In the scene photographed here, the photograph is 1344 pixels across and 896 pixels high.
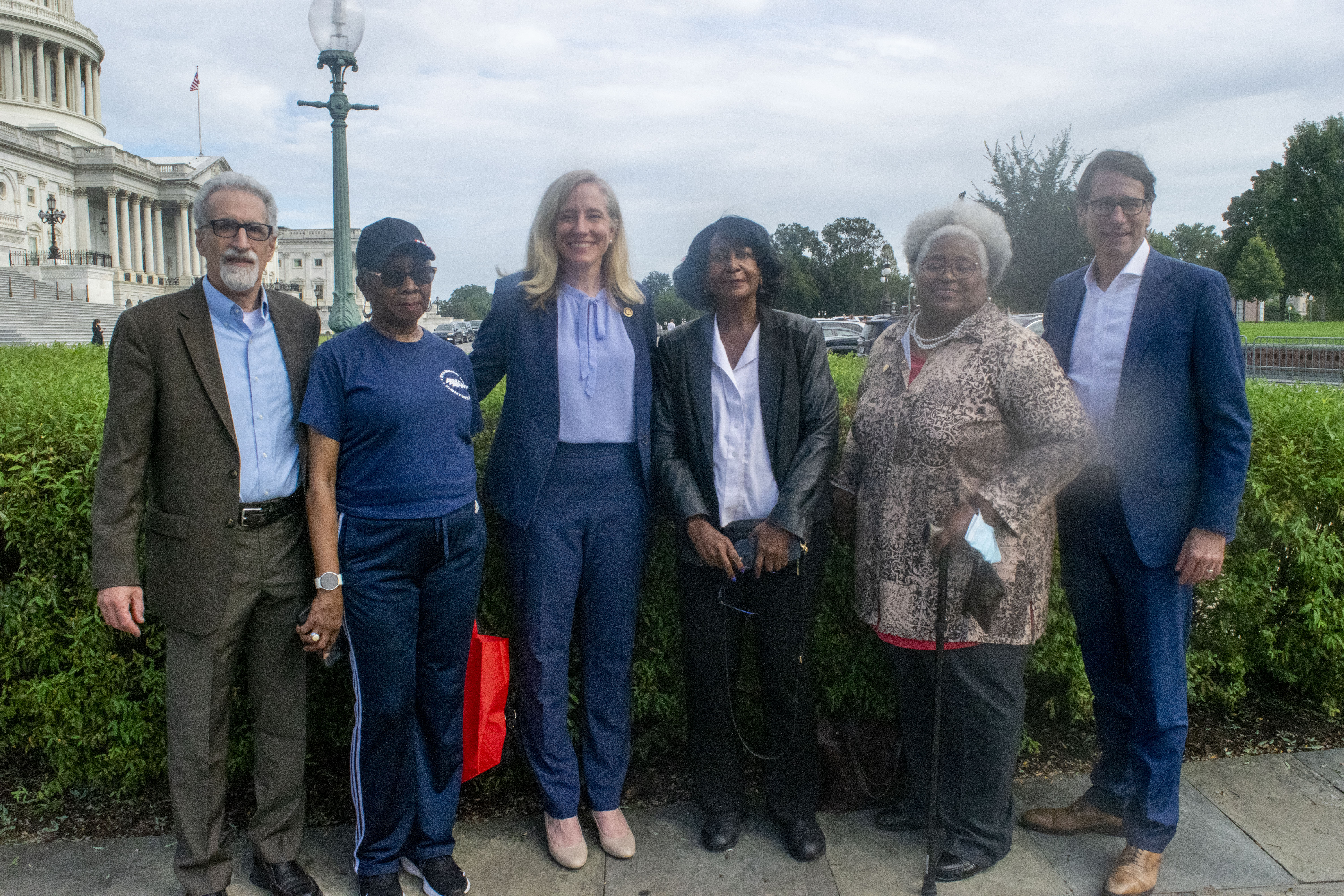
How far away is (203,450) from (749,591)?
1877 millimetres

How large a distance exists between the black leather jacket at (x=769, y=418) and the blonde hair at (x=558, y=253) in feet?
0.93

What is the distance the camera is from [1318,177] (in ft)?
152

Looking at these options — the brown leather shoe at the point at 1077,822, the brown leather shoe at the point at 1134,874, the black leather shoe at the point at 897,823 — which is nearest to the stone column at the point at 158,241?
the black leather shoe at the point at 897,823

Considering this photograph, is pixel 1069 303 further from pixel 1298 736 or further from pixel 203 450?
pixel 203 450

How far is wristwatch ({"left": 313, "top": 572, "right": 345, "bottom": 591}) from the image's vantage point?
9.37ft

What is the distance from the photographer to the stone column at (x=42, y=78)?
76.6 metres

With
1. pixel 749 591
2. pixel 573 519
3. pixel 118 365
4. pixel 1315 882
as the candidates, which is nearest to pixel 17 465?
pixel 118 365

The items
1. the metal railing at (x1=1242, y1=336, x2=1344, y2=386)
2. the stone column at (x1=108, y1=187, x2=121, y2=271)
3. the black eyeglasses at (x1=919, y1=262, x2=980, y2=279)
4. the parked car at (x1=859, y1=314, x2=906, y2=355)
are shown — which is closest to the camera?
the black eyeglasses at (x1=919, y1=262, x2=980, y2=279)

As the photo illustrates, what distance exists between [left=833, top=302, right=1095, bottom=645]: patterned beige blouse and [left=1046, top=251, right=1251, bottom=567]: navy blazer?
0.24 meters

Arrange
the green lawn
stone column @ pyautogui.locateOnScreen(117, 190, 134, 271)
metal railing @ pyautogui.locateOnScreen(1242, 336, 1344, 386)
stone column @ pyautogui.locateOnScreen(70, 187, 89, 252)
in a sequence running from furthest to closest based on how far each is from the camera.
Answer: stone column @ pyautogui.locateOnScreen(117, 190, 134, 271)
stone column @ pyautogui.locateOnScreen(70, 187, 89, 252)
the green lawn
metal railing @ pyautogui.locateOnScreen(1242, 336, 1344, 386)

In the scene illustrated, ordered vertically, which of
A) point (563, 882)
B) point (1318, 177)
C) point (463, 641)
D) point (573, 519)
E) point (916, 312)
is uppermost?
point (1318, 177)

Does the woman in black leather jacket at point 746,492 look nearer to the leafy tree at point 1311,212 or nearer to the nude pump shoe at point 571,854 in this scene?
the nude pump shoe at point 571,854

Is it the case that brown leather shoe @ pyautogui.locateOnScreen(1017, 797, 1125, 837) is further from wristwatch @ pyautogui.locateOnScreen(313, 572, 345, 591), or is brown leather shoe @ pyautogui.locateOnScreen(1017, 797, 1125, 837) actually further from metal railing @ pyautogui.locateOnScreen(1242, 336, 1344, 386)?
metal railing @ pyautogui.locateOnScreen(1242, 336, 1344, 386)

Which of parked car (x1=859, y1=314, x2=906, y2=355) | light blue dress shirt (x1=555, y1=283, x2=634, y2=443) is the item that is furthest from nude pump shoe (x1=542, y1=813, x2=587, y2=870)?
parked car (x1=859, y1=314, x2=906, y2=355)
